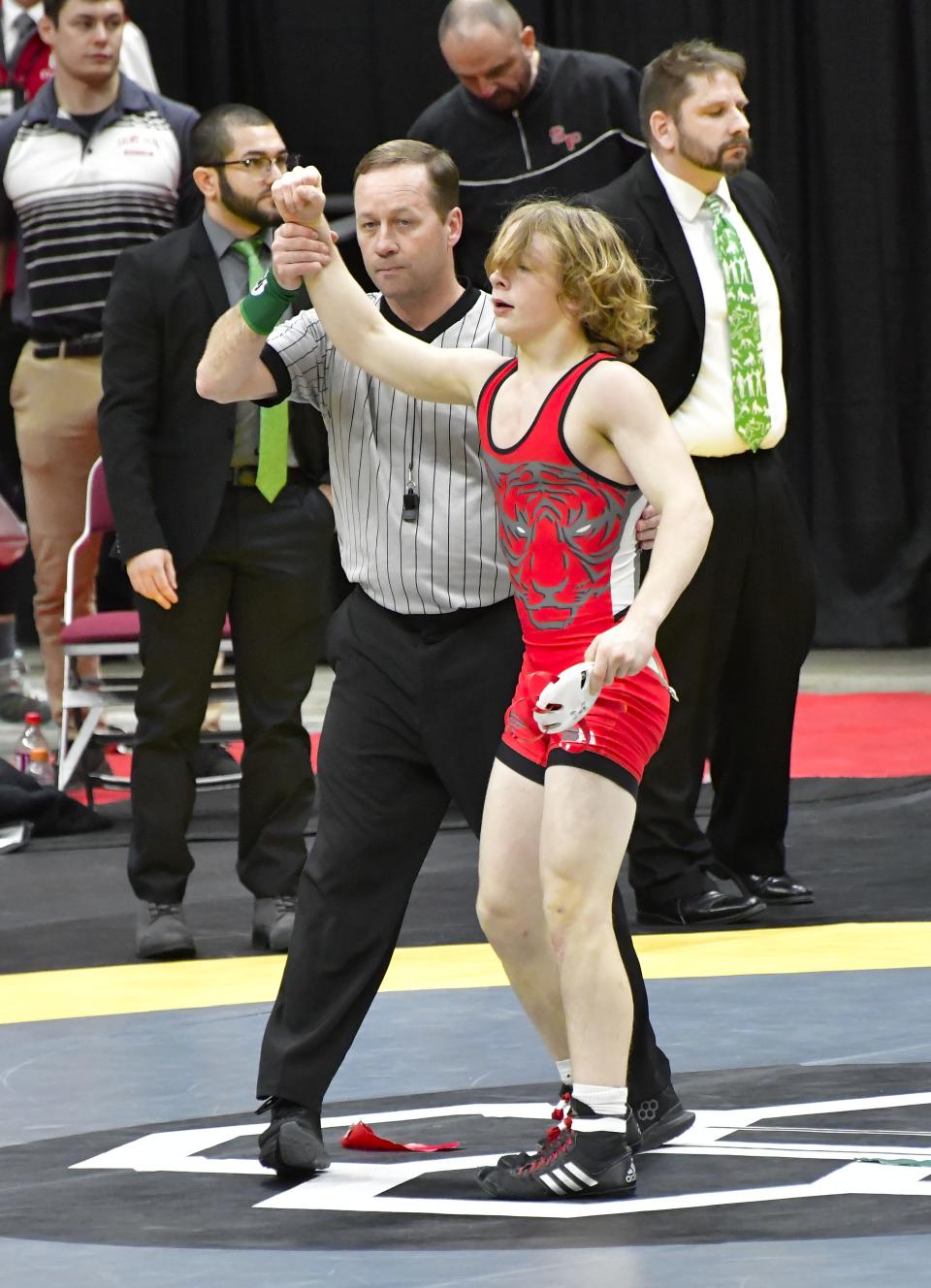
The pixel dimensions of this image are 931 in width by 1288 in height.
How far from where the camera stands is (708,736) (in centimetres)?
522

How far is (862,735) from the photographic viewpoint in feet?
25.7

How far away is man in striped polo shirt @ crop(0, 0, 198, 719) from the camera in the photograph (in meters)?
6.93

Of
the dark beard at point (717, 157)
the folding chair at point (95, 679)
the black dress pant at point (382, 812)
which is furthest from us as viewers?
the folding chair at point (95, 679)

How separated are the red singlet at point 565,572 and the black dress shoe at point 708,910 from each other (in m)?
1.99

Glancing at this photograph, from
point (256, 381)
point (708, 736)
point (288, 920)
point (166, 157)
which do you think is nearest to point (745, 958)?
point (708, 736)

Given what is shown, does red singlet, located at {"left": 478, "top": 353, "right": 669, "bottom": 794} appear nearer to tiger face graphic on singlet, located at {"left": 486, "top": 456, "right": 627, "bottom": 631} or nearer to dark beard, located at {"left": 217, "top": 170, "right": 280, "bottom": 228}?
tiger face graphic on singlet, located at {"left": 486, "top": 456, "right": 627, "bottom": 631}

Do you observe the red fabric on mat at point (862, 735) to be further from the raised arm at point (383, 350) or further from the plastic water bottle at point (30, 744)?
the raised arm at point (383, 350)

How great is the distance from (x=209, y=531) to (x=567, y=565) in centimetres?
187

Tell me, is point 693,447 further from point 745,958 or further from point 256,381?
point 256,381

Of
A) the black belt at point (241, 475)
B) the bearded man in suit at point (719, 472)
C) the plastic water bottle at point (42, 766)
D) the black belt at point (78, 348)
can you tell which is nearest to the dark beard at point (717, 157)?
the bearded man in suit at point (719, 472)

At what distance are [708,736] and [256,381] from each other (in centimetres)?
216

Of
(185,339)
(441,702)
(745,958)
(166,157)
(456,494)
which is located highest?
(166,157)

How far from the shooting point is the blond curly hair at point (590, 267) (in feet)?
10.3

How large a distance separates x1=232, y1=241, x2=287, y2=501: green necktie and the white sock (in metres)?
2.14
